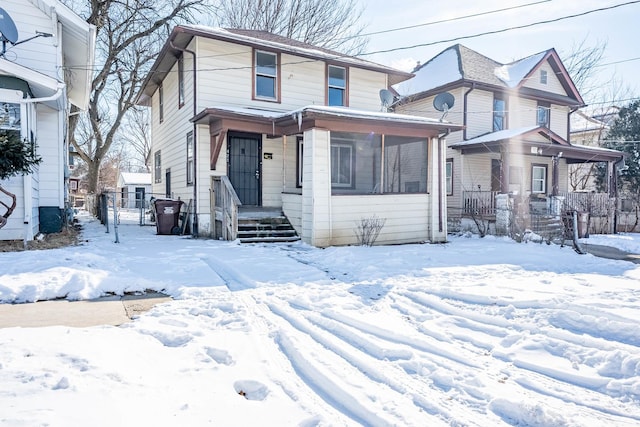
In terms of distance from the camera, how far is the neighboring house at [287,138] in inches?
389

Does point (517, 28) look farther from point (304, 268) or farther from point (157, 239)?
point (157, 239)

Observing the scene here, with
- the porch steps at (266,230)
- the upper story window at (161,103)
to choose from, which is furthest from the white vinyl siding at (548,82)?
the upper story window at (161,103)

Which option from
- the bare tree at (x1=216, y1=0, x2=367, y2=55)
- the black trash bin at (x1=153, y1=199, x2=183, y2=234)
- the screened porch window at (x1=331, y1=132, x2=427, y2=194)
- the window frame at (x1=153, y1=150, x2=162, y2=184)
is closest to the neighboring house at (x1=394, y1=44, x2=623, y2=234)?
the screened porch window at (x1=331, y1=132, x2=427, y2=194)

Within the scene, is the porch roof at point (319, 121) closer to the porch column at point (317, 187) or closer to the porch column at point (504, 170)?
the porch column at point (317, 187)

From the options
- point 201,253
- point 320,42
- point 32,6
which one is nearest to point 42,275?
point 201,253

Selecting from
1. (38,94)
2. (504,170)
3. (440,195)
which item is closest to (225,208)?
(38,94)

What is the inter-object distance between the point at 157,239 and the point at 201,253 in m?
3.09

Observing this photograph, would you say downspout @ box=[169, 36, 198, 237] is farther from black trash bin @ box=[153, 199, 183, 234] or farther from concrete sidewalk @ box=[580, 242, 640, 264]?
concrete sidewalk @ box=[580, 242, 640, 264]

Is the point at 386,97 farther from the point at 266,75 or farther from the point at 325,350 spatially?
the point at 325,350

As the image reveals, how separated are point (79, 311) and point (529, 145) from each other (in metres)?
15.4

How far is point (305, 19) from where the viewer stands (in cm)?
2403

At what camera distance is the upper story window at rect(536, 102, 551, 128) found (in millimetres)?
19469

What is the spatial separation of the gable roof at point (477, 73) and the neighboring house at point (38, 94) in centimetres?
1335

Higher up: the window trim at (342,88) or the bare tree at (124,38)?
the bare tree at (124,38)
